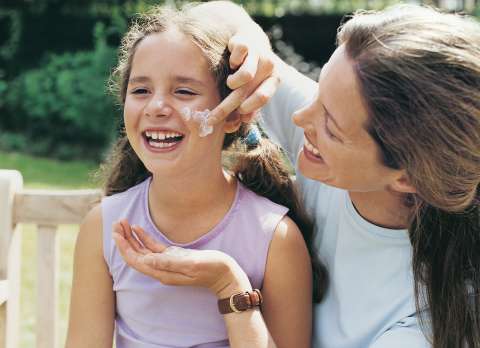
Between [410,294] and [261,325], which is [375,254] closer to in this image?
[410,294]

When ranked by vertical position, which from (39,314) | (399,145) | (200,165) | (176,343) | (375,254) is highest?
(399,145)

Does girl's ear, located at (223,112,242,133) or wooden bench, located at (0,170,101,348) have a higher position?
girl's ear, located at (223,112,242,133)

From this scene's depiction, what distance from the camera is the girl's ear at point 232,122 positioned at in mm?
2432

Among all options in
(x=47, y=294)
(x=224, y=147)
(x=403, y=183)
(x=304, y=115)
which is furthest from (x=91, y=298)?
(x=403, y=183)

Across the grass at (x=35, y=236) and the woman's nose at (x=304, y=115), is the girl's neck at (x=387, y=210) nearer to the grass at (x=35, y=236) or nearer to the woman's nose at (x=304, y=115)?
the woman's nose at (x=304, y=115)

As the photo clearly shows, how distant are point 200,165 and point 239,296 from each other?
0.44 m

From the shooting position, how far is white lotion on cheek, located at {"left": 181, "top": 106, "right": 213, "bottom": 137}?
2.25 meters

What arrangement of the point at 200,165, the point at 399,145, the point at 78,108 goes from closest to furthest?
1. the point at 399,145
2. the point at 200,165
3. the point at 78,108

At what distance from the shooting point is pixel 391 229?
2.30m

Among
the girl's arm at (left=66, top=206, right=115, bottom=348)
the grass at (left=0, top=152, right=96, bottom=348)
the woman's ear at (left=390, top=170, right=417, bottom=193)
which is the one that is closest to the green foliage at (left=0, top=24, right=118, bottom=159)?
the grass at (left=0, top=152, right=96, bottom=348)

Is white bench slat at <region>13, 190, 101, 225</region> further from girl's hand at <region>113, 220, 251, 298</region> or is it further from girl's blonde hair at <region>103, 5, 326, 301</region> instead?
girl's hand at <region>113, 220, 251, 298</region>

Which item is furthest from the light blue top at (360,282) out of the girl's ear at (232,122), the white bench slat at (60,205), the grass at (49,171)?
the grass at (49,171)

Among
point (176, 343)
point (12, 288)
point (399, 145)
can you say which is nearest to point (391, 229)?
point (399, 145)

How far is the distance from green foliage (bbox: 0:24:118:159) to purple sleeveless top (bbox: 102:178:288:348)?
624 cm
